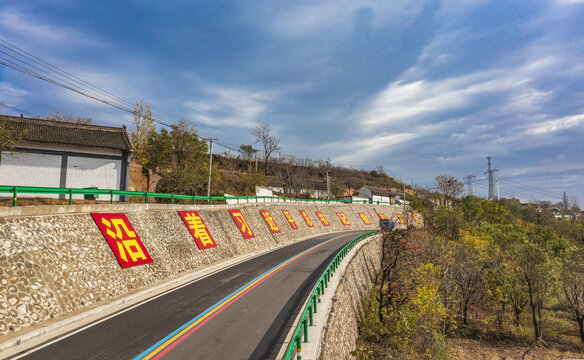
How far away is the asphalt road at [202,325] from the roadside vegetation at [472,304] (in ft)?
24.0

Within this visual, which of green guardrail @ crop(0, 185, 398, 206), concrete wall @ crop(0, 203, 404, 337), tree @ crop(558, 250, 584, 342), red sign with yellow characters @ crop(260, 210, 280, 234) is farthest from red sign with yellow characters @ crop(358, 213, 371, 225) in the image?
concrete wall @ crop(0, 203, 404, 337)

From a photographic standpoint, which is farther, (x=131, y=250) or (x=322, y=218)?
(x=322, y=218)

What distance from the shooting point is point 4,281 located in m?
8.26

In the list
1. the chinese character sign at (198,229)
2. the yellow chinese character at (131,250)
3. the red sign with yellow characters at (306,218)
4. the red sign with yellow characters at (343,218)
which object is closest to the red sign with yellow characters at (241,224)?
the chinese character sign at (198,229)

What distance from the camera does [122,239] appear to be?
44.3 feet

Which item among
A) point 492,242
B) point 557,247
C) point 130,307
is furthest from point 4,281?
point 557,247

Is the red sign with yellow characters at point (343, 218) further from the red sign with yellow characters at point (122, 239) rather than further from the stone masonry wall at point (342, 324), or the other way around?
the red sign with yellow characters at point (122, 239)

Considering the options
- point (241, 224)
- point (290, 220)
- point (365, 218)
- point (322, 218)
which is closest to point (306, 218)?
point (290, 220)

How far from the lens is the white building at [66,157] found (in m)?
23.7

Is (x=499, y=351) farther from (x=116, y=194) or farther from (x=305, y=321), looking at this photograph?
(x=116, y=194)

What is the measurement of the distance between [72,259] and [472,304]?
35.6 meters

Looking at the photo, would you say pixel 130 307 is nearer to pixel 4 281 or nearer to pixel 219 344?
pixel 4 281

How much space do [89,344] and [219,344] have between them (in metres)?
3.52

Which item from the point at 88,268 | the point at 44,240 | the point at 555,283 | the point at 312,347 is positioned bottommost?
the point at 555,283
